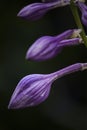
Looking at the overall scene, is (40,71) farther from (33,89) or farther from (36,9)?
(36,9)

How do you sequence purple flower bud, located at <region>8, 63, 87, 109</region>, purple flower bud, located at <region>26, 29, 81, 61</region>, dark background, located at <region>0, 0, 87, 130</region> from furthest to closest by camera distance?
dark background, located at <region>0, 0, 87, 130</region>
purple flower bud, located at <region>8, 63, 87, 109</region>
purple flower bud, located at <region>26, 29, 81, 61</region>

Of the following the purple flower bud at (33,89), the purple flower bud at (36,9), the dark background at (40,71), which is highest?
the purple flower bud at (36,9)

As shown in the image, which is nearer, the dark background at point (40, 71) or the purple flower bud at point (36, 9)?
the purple flower bud at point (36, 9)

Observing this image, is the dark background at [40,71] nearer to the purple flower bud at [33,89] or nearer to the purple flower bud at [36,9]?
the purple flower bud at [33,89]

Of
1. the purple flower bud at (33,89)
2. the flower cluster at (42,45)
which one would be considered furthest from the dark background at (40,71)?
the flower cluster at (42,45)

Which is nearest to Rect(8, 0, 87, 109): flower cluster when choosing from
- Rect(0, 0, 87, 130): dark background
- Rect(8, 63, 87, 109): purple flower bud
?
Rect(8, 63, 87, 109): purple flower bud

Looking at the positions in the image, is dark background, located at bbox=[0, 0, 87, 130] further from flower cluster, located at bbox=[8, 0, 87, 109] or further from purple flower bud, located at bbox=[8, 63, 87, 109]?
flower cluster, located at bbox=[8, 0, 87, 109]
